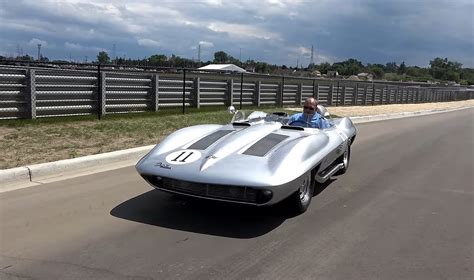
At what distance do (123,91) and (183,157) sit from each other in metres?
10.8

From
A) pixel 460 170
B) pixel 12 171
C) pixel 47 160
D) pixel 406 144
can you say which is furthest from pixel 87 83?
pixel 460 170

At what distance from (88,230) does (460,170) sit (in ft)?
23.2

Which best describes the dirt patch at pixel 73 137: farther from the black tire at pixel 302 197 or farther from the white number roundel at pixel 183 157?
the black tire at pixel 302 197

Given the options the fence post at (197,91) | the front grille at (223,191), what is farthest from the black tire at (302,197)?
the fence post at (197,91)

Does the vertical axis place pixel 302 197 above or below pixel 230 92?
below

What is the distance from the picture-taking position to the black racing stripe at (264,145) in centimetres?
536

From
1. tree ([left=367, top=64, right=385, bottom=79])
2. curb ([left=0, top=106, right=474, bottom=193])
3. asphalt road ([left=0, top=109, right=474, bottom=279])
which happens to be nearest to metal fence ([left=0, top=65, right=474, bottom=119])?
curb ([left=0, top=106, right=474, bottom=193])

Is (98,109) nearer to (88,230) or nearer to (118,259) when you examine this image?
(88,230)

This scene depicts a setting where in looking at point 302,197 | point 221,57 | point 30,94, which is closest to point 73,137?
point 30,94

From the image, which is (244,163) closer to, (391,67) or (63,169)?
(63,169)

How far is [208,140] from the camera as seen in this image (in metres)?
5.86

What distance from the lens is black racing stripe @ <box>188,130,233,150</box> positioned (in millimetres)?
5621

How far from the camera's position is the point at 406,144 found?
13.1m

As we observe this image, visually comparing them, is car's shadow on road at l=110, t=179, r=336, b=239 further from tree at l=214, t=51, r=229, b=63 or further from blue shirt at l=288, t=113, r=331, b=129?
tree at l=214, t=51, r=229, b=63
